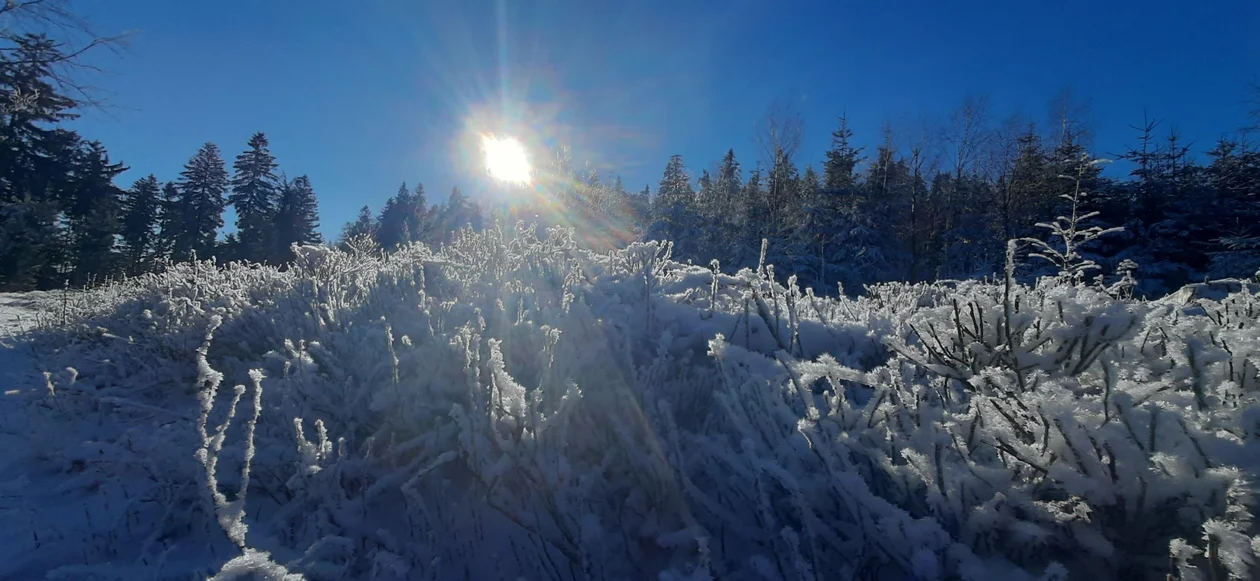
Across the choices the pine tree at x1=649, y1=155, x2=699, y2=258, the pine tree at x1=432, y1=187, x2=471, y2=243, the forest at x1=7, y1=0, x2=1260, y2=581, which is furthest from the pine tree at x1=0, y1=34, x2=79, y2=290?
the pine tree at x1=432, y1=187, x2=471, y2=243

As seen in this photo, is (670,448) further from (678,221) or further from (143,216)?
(143,216)

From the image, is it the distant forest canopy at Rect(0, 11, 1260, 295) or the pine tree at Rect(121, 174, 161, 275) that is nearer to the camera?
the distant forest canopy at Rect(0, 11, 1260, 295)

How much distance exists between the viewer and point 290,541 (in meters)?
2.03

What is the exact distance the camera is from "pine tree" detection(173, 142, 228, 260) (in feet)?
102

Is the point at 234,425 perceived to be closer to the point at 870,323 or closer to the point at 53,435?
the point at 53,435

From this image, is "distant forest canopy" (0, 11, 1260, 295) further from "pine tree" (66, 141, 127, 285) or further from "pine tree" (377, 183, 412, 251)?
"pine tree" (377, 183, 412, 251)

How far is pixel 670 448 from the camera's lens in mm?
2002

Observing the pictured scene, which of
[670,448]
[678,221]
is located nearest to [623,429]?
[670,448]

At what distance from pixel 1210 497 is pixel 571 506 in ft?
5.70

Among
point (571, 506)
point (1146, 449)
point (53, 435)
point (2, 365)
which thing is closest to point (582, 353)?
point (571, 506)

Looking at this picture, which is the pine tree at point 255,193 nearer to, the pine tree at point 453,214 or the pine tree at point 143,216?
the pine tree at point 143,216

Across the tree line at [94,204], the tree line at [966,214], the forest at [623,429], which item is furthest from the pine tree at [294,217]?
the forest at [623,429]

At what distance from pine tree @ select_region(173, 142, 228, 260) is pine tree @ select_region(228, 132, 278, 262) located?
5.57ft

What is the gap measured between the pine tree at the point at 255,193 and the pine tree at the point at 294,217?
69 centimetres
